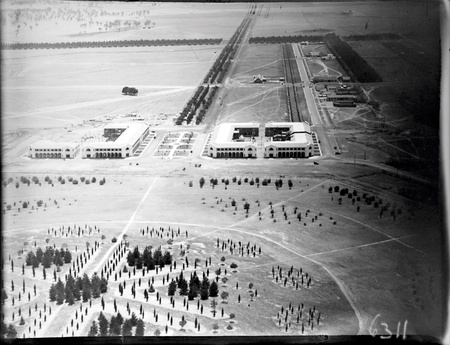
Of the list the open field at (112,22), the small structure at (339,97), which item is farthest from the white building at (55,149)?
the small structure at (339,97)

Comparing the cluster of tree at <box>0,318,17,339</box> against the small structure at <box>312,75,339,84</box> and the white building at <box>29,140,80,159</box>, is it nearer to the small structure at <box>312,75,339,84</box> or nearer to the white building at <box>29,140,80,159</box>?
the white building at <box>29,140,80,159</box>

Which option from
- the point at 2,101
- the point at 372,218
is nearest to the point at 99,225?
the point at 2,101

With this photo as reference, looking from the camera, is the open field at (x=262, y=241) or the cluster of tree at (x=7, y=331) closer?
the cluster of tree at (x=7, y=331)

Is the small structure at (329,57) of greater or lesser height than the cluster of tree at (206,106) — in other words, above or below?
above

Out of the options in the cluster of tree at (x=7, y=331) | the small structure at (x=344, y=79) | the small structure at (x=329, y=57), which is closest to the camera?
the cluster of tree at (x=7, y=331)

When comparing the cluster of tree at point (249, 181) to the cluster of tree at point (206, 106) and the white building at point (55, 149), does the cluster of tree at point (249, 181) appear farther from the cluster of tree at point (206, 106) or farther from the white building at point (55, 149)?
the white building at point (55, 149)

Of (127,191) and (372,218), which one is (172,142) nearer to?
(127,191)

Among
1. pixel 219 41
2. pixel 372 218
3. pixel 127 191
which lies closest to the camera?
pixel 372 218
